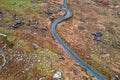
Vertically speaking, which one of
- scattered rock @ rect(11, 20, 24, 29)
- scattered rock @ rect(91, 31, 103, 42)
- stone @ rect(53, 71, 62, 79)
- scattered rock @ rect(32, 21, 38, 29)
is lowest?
stone @ rect(53, 71, 62, 79)

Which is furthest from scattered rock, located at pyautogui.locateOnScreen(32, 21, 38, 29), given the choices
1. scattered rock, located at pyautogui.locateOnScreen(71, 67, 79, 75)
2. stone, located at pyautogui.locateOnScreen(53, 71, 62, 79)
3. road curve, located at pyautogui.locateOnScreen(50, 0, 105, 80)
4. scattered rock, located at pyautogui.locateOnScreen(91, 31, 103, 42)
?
stone, located at pyautogui.locateOnScreen(53, 71, 62, 79)

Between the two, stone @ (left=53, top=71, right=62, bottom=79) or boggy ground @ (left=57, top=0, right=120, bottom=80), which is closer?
stone @ (left=53, top=71, right=62, bottom=79)

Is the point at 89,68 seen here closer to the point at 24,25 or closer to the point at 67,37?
the point at 67,37

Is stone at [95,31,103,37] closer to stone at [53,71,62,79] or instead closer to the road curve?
the road curve

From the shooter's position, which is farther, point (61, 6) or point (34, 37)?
point (61, 6)

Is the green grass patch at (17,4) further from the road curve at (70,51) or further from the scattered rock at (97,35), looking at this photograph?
the scattered rock at (97,35)

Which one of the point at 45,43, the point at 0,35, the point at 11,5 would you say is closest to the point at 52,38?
the point at 45,43

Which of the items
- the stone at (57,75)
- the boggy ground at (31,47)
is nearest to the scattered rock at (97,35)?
the boggy ground at (31,47)

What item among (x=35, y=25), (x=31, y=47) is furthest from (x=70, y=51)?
(x=35, y=25)

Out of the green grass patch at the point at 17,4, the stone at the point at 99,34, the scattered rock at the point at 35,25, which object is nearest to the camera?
the scattered rock at the point at 35,25
